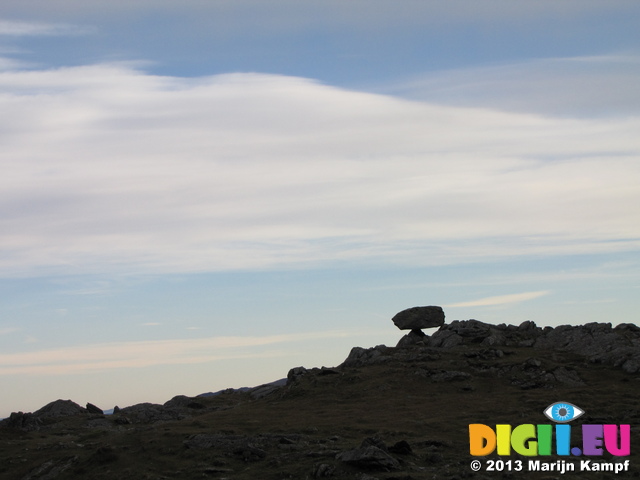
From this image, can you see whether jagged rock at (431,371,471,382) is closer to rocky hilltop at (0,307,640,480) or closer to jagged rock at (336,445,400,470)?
rocky hilltop at (0,307,640,480)

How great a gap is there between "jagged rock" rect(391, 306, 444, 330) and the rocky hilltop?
142mm

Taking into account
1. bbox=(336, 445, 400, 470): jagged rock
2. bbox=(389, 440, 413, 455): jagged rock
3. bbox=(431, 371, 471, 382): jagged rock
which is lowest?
bbox=(336, 445, 400, 470): jagged rock

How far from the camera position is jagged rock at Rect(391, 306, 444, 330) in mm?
96500

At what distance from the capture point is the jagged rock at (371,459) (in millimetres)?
48531

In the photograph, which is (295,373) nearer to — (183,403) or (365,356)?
(365,356)

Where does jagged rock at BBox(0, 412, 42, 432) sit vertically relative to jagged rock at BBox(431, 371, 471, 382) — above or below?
below

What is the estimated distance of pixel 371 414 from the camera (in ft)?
222

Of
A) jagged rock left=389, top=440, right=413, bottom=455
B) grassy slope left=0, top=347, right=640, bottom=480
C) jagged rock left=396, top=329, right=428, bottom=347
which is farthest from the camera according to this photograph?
jagged rock left=396, top=329, right=428, bottom=347

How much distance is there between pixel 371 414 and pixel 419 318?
3041 cm

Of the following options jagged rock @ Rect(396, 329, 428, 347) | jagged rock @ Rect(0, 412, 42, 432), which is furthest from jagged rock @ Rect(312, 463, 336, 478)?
jagged rock @ Rect(396, 329, 428, 347)

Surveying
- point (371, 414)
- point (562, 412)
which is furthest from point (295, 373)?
point (562, 412)

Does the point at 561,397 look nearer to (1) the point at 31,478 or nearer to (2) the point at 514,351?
(2) the point at 514,351

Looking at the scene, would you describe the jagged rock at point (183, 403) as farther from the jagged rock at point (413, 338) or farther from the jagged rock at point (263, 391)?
the jagged rock at point (413, 338)

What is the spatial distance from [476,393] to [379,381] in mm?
10821
